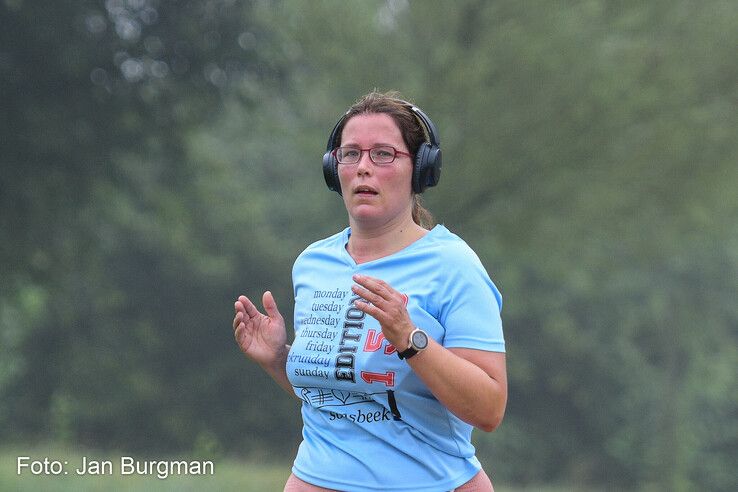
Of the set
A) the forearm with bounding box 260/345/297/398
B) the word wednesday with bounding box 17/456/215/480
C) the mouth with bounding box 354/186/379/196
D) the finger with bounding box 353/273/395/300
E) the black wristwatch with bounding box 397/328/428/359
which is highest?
the word wednesday with bounding box 17/456/215/480

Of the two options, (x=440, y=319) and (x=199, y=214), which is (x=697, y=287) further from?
(x=440, y=319)

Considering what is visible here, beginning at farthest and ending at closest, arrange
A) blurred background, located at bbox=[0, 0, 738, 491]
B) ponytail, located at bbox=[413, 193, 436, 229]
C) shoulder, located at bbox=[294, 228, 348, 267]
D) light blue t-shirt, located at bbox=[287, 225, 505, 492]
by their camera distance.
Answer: blurred background, located at bbox=[0, 0, 738, 491] → ponytail, located at bbox=[413, 193, 436, 229] → shoulder, located at bbox=[294, 228, 348, 267] → light blue t-shirt, located at bbox=[287, 225, 505, 492]

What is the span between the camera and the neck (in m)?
3.08

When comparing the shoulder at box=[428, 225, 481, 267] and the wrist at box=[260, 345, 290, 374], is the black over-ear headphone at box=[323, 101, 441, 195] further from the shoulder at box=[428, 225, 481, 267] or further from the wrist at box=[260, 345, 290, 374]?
the wrist at box=[260, 345, 290, 374]

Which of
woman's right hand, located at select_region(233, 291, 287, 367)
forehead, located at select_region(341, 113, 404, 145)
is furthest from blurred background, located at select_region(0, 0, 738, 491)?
forehead, located at select_region(341, 113, 404, 145)

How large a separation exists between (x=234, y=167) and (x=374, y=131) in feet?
73.1

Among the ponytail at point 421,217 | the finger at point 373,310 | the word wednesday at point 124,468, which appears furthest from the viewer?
the word wednesday at point 124,468

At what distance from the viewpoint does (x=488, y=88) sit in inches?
655

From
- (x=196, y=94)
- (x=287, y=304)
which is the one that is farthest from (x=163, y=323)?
(x=196, y=94)

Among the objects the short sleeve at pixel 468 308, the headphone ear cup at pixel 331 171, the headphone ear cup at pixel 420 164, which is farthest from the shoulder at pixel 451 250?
the headphone ear cup at pixel 331 171

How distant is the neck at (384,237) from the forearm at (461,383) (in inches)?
15.9

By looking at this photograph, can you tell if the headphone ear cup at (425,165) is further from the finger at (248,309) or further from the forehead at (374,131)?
the finger at (248,309)

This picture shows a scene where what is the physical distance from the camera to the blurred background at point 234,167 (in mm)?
15766

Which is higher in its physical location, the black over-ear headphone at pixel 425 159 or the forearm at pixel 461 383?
the black over-ear headphone at pixel 425 159
